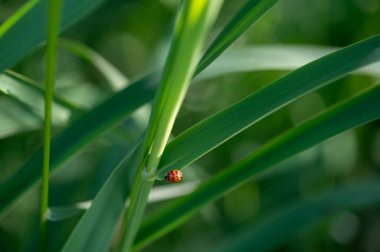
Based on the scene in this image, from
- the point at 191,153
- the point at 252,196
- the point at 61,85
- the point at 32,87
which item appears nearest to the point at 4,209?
the point at 32,87

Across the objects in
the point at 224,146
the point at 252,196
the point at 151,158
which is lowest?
the point at 151,158

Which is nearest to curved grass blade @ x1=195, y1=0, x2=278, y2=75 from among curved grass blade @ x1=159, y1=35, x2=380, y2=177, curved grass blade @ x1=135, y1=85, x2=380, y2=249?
curved grass blade @ x1=159, y1=35, x2=380, y2=177

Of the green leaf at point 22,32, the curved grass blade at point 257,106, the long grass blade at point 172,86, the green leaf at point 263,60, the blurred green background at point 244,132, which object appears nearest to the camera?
the long grass blade at point 172,86

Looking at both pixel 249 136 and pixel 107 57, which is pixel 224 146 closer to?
pixel 249 136

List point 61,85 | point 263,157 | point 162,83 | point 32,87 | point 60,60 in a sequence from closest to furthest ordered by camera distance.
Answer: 1. point 162,83
2. point 263,157
3. point 32,87
4. point 61,85
5. point 60,60

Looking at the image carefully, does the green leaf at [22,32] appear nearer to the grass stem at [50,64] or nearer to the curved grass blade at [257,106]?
the grass stem at [50,64]

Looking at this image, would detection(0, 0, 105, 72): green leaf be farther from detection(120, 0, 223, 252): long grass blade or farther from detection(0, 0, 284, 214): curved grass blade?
detection(120, 0, 223, 252): long grass blade

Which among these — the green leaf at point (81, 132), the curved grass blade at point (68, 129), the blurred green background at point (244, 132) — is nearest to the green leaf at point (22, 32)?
the curved grass blade at point (68, 129)
